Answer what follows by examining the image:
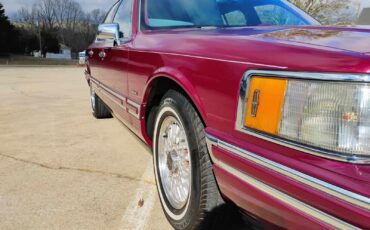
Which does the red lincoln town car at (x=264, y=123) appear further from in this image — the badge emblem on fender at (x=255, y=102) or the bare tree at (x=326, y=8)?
the bare tree at (x=326, y=8)

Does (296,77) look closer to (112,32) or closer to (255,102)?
(255,102)

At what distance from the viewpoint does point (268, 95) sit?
5.11 feet

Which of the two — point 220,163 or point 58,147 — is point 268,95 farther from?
point 58,147

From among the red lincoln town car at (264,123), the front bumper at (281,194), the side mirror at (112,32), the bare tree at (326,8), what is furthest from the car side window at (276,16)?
the bare tree at (326,8)

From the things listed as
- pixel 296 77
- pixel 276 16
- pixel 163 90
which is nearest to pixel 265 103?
pixel 296 77

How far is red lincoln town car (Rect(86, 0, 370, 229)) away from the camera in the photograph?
1338mm

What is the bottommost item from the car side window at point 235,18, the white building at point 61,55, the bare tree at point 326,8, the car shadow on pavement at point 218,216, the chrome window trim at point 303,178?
the white building at point 61,55

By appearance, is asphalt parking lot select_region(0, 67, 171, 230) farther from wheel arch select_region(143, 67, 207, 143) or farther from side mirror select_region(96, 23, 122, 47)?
side mirror select_region(96, 23, 122, 47)

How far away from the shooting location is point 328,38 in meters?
1.69

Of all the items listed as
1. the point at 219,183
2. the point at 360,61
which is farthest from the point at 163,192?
the point at 360,61

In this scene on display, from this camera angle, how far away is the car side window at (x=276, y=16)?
312 cm

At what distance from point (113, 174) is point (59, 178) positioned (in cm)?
45

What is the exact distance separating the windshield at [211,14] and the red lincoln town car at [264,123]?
0.16 meters

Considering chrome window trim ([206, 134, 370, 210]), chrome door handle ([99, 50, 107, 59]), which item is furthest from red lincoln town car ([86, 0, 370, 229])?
chrome door handle ([99, 50, 107, 59])
